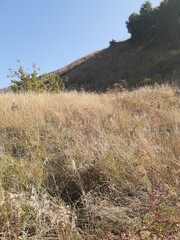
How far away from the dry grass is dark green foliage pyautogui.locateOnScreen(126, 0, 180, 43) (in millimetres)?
21356

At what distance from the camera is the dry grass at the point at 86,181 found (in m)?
1.81

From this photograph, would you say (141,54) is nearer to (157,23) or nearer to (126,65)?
(126,65)

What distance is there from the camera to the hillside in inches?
798

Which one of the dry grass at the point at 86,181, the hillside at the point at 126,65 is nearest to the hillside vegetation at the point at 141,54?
the hillside at the point at 126,65

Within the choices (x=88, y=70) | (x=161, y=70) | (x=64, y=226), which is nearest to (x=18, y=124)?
(x=64, y=226)

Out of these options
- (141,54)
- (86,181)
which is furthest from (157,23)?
(86,181)

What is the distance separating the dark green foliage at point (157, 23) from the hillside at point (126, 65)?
2.59 feet

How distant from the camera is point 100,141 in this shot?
10.5ft

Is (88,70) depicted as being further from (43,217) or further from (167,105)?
(43,217)

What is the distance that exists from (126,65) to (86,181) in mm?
22750

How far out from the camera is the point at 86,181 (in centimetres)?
252

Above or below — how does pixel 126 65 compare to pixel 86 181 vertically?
above

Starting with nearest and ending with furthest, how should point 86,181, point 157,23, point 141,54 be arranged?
1. point 86,181
2. point 157,23
3. point 141,54

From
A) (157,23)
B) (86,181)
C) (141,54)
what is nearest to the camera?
(86,181)
